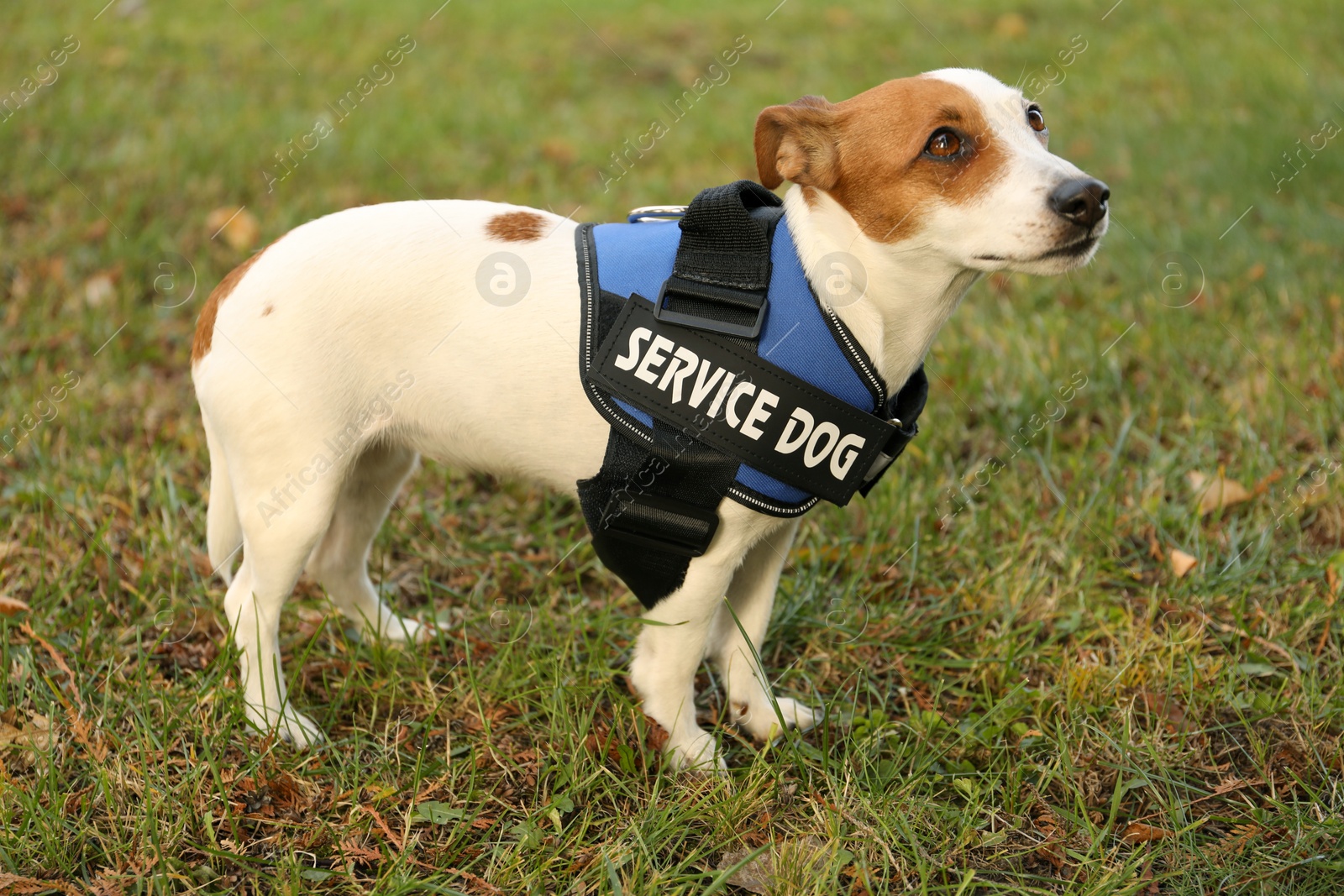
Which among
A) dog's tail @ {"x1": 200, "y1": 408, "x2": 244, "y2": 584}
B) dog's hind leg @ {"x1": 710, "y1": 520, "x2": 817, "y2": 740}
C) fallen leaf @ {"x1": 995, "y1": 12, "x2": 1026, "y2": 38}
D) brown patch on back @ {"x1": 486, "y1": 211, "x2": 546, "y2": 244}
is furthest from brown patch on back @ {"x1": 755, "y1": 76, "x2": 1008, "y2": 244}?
fallen leaf @ {"x1": 995, "y1": 12, "x2": 1026, "y2": 38}

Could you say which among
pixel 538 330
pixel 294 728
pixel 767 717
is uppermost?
pixel 538 330

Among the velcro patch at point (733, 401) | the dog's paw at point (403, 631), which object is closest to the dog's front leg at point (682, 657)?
the velcro patch at point (733, 401)

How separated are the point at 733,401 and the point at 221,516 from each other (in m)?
1.49

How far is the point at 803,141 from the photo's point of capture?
7.13 feet

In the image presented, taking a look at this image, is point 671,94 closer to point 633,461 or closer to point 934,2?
point 934,2

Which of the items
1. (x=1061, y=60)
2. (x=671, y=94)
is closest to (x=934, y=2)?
(x=1061, y=60)

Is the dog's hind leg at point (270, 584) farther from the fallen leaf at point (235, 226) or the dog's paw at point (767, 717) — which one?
the fallen leaf at point (235, 226)

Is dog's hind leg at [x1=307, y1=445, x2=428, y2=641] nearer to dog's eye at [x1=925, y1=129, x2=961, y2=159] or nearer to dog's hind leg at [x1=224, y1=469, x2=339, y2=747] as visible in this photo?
dog's hind leg at [x1=224, y1=469, x2=339, y2=747]

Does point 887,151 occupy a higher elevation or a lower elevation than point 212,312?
higher

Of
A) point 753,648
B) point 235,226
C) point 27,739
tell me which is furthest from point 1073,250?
point 235,226

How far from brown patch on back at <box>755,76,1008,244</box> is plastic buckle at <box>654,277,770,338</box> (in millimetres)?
287

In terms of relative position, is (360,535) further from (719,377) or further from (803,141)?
(803,141)

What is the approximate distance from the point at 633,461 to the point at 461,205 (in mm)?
776

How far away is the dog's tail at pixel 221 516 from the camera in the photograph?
2688mm
